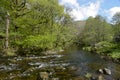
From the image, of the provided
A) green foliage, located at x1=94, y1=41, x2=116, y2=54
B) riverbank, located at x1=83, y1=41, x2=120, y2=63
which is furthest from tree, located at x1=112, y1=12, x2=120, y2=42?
riverbank, located at x1=83, y1=41, x2=120, y2=63

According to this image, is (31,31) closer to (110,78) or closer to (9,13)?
(9,13)

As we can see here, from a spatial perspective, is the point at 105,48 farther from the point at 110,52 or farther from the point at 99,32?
the point at 99,32

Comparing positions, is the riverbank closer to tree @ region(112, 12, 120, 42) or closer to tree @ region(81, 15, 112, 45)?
tree @ region(112, 12, 120, 42)

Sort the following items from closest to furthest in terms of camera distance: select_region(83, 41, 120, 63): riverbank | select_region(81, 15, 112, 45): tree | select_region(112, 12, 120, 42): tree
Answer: select_region(83, 41, 120, 63): riverbank < select_region(112, 12, 120, 42): tree < select_region(81, 15, 112, 45): tree

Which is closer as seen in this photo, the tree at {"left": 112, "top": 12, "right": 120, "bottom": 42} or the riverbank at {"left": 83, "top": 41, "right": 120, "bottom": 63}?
the riverbank at {"left": 83, "top": 41, "right": 120, "bottom": 63}

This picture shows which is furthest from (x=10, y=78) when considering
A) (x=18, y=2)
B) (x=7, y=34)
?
(x=18, y=2)

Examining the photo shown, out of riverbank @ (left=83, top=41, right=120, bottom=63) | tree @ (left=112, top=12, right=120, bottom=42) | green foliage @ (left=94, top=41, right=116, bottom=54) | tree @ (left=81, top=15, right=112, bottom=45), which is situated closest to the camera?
riverbank @ (left=83, top=41, right=120, bottom=63)

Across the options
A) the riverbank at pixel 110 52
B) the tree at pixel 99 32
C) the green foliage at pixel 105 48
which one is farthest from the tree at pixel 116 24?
the riverbank at pixel 110 52

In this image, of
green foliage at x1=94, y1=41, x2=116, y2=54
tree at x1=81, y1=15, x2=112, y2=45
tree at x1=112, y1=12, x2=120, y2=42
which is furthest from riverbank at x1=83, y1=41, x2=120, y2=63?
tree at x1=81, y1=15, x2=112, y2=45

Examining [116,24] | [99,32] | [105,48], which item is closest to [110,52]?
[105,48]

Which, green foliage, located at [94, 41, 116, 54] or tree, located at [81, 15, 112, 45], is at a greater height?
tree, located at [81, 15, 112, 45]

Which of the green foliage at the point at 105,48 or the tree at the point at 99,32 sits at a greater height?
the tree at the point at 99,32

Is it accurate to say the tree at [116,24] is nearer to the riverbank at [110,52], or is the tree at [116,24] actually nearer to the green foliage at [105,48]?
the green foliage at [105,48]

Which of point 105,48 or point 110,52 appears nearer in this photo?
point 110,52
